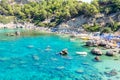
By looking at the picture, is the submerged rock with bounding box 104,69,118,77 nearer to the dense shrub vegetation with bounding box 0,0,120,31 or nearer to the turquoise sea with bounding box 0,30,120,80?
the turquoise sea with bounding box 0,30,120,80

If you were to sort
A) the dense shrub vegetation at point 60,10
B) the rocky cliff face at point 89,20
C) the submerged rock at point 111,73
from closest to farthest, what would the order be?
1. the submerged rock at point 111,73
2. the rocky cliff face at point 89,20
3. the dense shrub vegetation at point 60,10

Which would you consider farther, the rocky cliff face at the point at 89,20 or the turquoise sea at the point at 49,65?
the rocky cliff face at the point at 89,20

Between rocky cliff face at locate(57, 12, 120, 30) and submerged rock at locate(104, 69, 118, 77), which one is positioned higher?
rocky cliff face at locate(57, 12, 120, 30)

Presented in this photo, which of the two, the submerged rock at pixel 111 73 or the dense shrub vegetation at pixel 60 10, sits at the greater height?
the dense shrub vegetation at pixel 60 10

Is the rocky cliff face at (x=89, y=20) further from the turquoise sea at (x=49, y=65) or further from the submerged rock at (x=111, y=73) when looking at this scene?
the submerged rock at (x=111, y=73)

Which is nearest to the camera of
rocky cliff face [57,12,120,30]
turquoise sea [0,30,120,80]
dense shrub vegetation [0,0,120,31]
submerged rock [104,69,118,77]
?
turquoise sea [0,30,120,80]

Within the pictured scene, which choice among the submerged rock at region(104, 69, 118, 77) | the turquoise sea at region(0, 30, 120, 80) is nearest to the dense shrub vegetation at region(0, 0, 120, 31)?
the turquoise sea at region(0, 30, 120, 80)

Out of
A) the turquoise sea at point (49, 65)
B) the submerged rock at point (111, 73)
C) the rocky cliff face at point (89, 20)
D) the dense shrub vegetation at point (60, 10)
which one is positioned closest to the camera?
the turquoise sea at point (49, 65)

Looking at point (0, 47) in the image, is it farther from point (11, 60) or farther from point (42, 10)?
point (42, 10)

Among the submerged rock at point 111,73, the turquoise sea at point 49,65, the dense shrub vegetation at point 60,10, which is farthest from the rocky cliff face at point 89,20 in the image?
the submerged rock at point 111,73

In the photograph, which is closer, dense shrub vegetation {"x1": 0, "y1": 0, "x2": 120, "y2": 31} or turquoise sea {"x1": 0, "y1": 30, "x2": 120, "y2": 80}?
turquoise sea {"x1": 0, "y1": 30, "x2": 120, "y2": 80}

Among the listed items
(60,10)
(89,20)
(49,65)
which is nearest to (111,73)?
(49,65)

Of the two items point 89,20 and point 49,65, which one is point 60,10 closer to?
point 89,20

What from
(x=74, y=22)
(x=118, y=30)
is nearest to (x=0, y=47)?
(x=118, y=30)
